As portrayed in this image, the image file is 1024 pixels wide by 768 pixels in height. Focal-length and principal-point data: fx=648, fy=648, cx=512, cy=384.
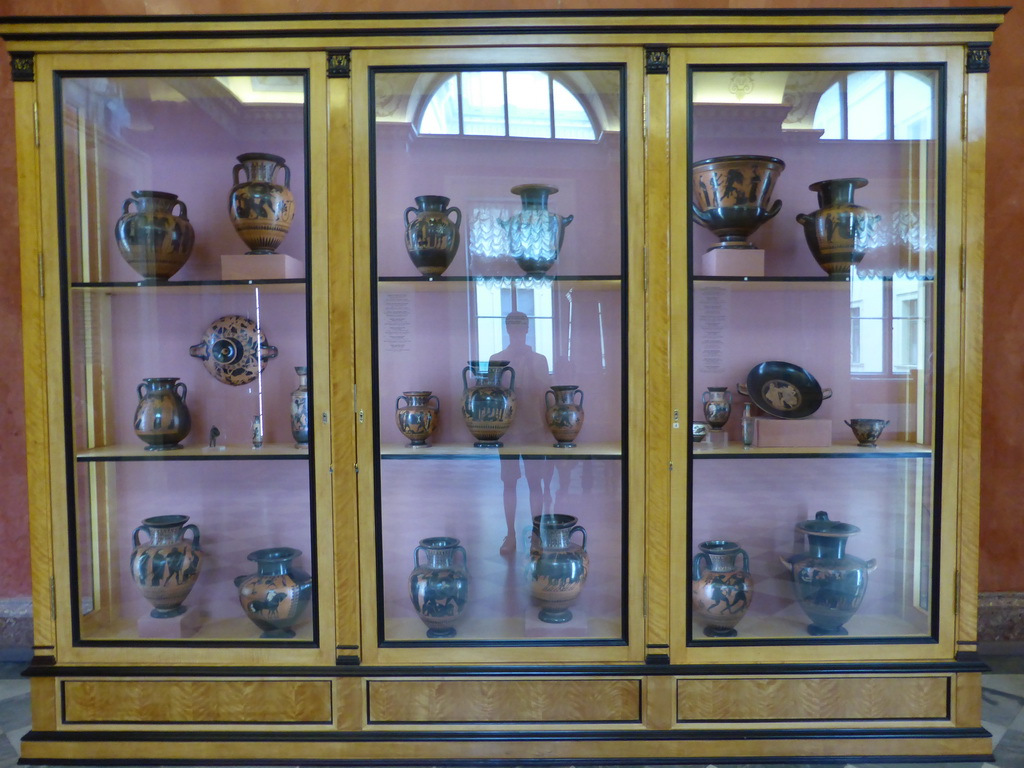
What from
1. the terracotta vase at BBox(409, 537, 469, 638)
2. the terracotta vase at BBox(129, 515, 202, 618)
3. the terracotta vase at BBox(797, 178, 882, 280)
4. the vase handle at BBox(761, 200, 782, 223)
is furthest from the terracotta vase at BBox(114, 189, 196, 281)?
the terracotta vase at BBox(797, 178, 882, 280)

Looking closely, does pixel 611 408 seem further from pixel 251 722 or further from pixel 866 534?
pixel 251 722

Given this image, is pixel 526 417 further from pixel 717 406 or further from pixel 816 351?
pixel 816 351

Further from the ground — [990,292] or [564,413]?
[990,292]

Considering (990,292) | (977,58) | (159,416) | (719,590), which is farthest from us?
(990,292)

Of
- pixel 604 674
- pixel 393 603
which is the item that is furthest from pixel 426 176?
pixel 604 674

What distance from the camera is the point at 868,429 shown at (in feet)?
6.02

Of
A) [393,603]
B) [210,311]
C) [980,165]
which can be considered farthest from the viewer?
[210,311]

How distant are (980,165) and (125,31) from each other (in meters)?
2.22

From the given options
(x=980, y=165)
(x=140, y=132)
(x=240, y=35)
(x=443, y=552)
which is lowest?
(x=443, y=552)

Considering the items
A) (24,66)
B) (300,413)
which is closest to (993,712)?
(300,413)

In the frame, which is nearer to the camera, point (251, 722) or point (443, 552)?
point (251, 722)

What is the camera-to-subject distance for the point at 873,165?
1.88 metres

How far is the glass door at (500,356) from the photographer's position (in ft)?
5.69

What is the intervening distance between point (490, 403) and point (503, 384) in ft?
0.22
